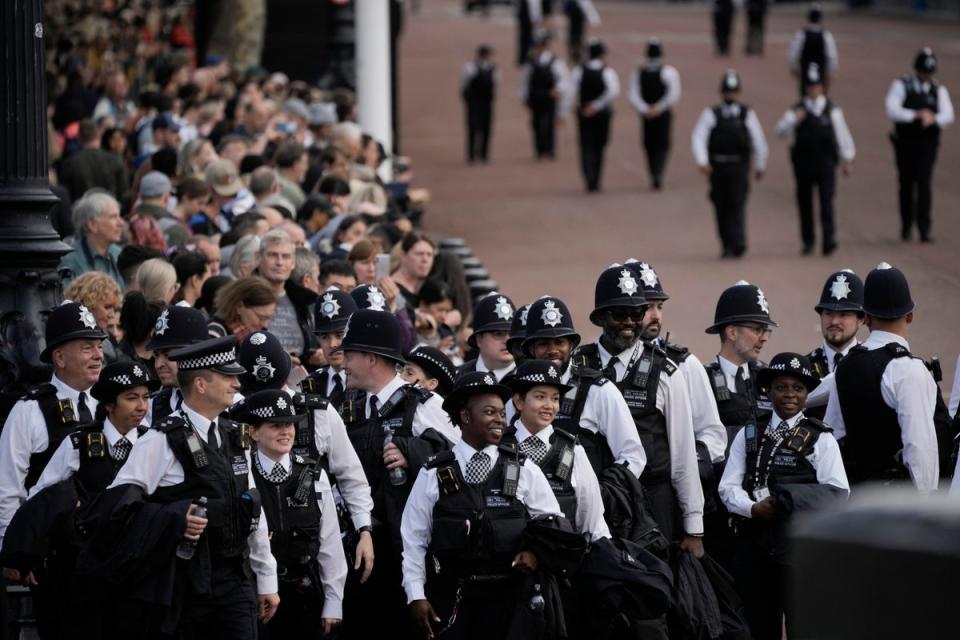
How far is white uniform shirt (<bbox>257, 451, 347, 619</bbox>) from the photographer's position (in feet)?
25.3

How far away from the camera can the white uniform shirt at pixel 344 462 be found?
7.99 metres

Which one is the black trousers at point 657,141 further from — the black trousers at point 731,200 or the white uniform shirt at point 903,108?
the white uniform shirt at point 903,108

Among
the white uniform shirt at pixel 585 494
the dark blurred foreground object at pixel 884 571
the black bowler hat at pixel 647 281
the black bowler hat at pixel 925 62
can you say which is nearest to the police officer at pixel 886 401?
the black bowler hat at pixel 647 281

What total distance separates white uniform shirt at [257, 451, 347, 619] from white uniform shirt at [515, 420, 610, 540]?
2.89 ft

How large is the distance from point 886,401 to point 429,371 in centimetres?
233

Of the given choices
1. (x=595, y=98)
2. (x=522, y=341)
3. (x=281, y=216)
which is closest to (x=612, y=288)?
(x=522, y=341)

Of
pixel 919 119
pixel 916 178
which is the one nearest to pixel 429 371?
pixel 919 119

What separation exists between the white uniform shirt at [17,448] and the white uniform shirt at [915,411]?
3977 millimetres

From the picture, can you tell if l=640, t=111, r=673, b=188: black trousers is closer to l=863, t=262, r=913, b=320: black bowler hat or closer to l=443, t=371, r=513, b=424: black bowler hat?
l=863, t=262, r=913, b=320: black bowler hat

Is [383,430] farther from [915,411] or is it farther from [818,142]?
[818,142]

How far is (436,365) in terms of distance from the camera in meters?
9.17

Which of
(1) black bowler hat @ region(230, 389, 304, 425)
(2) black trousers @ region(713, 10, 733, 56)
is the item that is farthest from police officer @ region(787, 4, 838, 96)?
(1) black bowler hat @ region(230, 389, 304, 425)

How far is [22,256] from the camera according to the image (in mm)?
8188

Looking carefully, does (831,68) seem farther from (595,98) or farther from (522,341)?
(522,341)
